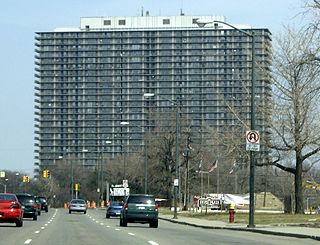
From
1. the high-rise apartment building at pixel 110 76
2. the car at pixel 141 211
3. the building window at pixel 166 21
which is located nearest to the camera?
the car at pixel 141 211

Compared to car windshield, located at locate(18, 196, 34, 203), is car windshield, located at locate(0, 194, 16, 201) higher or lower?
higher

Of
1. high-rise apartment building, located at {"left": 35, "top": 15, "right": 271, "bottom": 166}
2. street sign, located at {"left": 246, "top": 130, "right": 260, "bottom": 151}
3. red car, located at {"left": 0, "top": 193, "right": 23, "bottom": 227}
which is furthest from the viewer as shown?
high-rise apartment building, located at {"left": 35, "top": 15, "right": 271, "bottom": 166}

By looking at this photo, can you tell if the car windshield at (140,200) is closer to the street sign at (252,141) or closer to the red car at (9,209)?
the red car at (9,209)

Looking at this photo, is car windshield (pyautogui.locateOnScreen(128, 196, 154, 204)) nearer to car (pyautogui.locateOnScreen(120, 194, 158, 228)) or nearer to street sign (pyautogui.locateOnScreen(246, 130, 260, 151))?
car (pyautogui.locateOnScreen(120, 194, 158, 228))

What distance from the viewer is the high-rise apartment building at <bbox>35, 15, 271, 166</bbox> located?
158875 millimetres


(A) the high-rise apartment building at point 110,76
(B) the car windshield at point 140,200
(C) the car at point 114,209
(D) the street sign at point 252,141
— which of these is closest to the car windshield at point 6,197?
(B) the car windshield at point 140,200

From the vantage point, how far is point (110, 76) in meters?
167

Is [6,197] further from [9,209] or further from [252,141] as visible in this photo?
[252,141]

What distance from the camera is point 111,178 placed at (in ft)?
413

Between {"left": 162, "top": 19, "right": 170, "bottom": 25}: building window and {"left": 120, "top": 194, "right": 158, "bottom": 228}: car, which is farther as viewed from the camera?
{"left": 162, "top": 19, "right": 170, "bottom": 25}: building window

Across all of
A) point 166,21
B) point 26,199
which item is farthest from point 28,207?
point 166,21

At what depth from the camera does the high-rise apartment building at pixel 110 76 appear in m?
159

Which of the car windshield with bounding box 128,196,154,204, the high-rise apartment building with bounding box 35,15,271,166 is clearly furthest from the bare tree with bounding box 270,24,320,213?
the high-rise apartment building with bounding box 35,15,271,166

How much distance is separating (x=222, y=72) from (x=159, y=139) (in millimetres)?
66124
